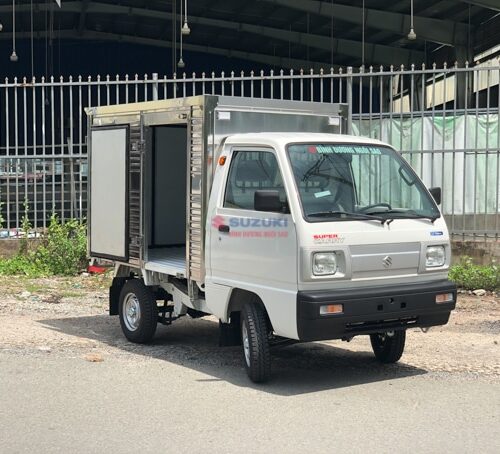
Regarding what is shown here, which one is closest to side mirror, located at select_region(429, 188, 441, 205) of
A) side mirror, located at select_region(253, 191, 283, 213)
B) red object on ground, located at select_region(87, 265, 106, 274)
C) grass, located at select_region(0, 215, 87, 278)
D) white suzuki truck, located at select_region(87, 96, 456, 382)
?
white suzuki truck, located at select_region(87, 96, 456, 382)

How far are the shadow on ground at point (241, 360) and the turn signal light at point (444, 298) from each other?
0.80m

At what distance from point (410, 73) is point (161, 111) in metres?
5.17

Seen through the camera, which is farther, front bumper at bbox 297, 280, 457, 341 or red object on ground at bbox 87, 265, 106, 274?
red object on ground at bbox 87, 265, 106, 274

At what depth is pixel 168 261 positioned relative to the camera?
26.7 ft

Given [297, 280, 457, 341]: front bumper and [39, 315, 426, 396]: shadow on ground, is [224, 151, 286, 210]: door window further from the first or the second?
[39, 315, 426, 396]: shadow on ground

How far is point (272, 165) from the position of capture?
260 inches

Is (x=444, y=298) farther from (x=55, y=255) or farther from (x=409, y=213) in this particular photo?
(x=55, y=255)

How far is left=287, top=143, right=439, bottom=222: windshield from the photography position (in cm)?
641

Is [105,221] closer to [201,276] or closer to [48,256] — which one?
[201,276]

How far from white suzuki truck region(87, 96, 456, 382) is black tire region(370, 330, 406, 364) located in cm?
1

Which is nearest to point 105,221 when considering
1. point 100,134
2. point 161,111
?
point 100,134

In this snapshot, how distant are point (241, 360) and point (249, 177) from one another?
76.3 inches

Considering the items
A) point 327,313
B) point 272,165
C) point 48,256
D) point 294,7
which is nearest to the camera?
point 327,313

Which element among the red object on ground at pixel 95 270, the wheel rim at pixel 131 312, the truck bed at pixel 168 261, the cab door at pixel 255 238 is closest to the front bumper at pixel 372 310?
the cab door at pixel 255 238
